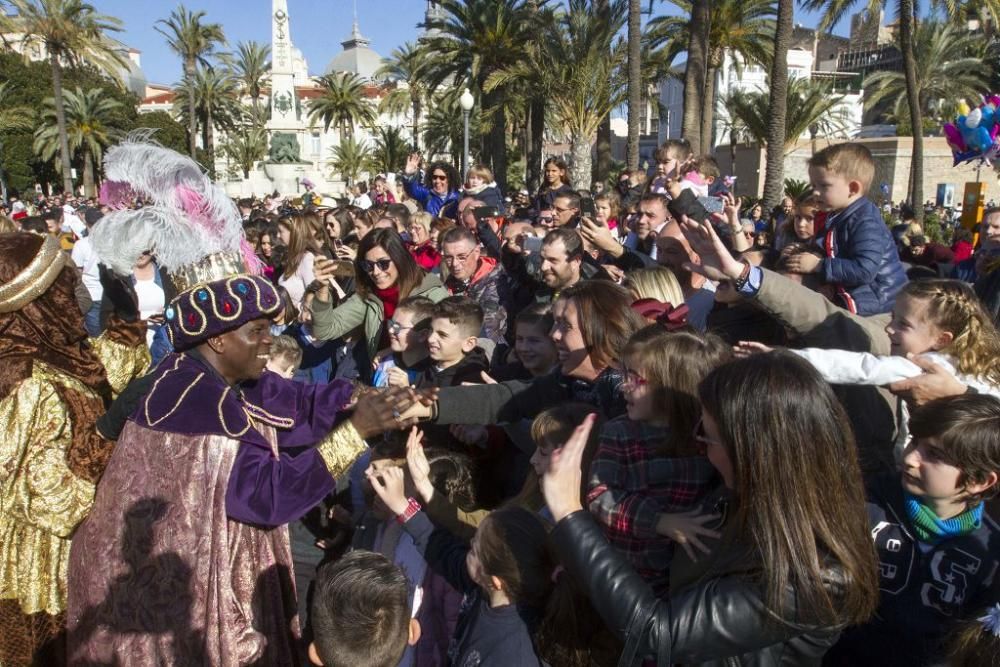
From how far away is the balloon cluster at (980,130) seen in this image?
501 cm

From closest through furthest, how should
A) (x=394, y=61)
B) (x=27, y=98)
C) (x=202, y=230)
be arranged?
(x=202, y=230) < (x=27, y=98) < (x=394, y=61)

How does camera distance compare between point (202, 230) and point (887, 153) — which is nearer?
point (202, 230)

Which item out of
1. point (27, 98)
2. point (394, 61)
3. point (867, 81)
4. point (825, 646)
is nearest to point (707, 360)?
point (825, 646)

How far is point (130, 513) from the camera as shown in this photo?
2660 mm

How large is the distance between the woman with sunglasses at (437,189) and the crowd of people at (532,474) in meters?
6.09

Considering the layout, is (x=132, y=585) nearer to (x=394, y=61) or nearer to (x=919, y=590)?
(x=919, y=590)

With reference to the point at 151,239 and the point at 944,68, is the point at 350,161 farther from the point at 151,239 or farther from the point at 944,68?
the point at 151,239

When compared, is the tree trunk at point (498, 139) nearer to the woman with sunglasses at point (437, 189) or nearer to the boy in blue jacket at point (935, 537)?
the woman with sunglasses at point (437, 189)

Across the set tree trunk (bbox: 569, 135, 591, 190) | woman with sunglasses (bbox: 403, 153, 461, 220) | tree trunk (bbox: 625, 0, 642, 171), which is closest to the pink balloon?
woman with sunglasses (bbox: 403, 153, 461, 220)

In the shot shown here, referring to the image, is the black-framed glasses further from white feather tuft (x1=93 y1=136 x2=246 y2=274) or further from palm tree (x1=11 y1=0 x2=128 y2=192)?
palm tree (x1=11 y1=0 x2=128 y2=192)

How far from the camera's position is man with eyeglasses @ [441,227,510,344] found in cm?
546

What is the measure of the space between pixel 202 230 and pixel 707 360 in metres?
1.95

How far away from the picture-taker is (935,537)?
2363 mm

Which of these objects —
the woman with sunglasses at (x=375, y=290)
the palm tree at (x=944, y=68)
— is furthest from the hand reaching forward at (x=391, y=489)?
the palm tree at (x=944, y=68)
